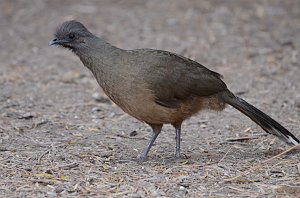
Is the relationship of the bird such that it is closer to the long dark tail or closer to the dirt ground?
the long dark tail

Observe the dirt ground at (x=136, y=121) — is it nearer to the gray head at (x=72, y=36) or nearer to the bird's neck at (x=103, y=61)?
the bird's neck at (x=103, y=61)

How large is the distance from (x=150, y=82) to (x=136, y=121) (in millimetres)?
1936

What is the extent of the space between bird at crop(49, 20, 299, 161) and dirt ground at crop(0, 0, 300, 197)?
48cm

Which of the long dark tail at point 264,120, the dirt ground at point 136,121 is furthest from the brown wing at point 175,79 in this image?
the dirt ground at point 136,121

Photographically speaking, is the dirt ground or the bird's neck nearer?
the dirt ground

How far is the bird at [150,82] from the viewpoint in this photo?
6168mm

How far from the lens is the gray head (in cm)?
654

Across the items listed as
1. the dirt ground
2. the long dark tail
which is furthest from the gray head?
the long dark tail

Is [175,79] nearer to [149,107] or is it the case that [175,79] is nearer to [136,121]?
[149,107]

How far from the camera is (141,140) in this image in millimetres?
7328

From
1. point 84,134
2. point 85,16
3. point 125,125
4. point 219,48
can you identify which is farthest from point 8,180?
point 85,16

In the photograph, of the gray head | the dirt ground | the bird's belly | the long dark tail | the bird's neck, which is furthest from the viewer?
the long dark tail

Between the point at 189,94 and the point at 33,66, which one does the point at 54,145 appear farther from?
the point at 33,66

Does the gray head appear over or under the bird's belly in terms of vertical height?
over
